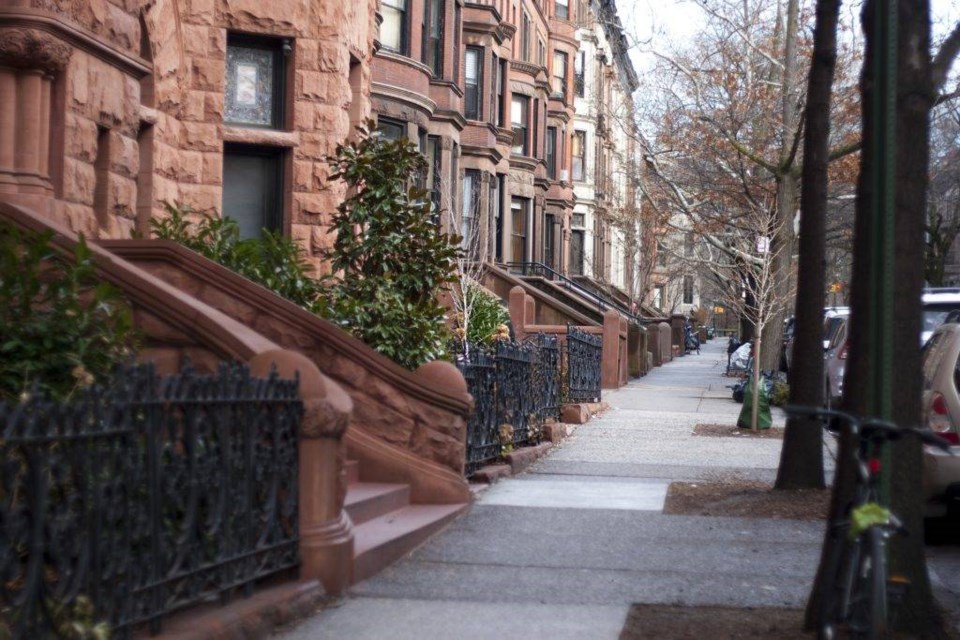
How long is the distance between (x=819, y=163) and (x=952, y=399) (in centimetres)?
299

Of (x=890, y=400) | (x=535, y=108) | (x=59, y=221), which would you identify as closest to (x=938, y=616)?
(x=890, y=400)

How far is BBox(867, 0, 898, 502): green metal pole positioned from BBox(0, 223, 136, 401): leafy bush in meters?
3.69

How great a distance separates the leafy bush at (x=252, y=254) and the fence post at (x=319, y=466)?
3828 mm

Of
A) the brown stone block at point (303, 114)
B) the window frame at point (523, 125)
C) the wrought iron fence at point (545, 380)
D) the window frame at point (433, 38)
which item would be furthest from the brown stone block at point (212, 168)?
the window frame at point (523, 125)

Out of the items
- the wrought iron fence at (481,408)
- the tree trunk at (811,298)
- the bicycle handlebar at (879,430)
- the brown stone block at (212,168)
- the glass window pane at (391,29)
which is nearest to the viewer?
the bicycle handlebar at (879,430)

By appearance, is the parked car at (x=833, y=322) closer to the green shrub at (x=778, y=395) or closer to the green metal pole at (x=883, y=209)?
the green shrub at (x=778, y=395)

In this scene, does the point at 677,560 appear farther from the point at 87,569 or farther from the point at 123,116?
the point at 123,116

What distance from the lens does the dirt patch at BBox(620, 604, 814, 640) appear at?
6750 mm

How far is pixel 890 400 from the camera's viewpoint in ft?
19.8

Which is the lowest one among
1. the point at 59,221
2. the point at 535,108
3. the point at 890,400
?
the point at 890,400

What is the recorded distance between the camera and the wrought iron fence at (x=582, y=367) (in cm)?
2061

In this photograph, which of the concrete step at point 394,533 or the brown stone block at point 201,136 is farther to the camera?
the brown stone block at point 201,136

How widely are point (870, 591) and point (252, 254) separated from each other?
717 cm

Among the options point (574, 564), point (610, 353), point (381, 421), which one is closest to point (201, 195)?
point (381, 421)
